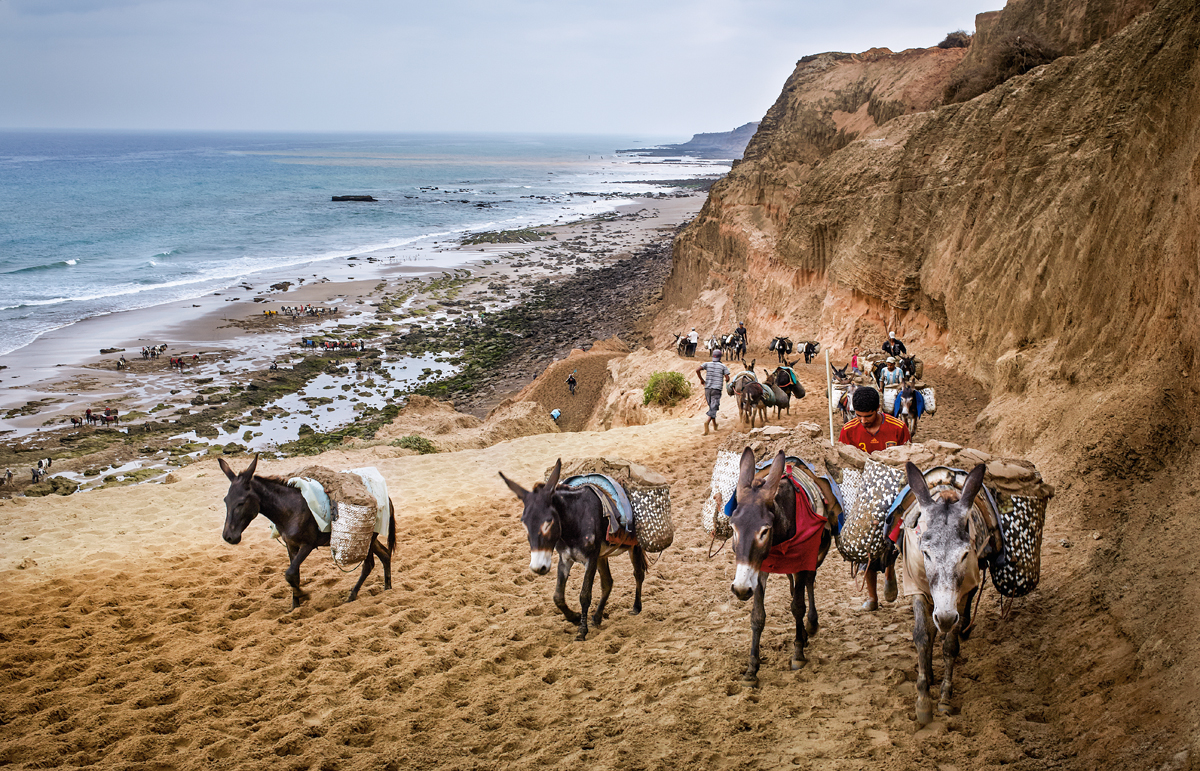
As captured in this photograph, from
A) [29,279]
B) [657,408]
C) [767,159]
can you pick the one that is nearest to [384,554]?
[657,408]

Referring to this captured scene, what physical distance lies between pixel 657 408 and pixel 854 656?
48.9 feet

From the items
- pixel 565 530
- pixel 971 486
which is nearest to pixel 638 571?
pixel 565 530

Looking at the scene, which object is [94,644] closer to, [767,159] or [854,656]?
[854,656]

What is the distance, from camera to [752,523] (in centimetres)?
548

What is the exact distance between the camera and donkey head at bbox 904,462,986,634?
473 centimetres

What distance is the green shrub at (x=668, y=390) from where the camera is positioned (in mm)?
21000

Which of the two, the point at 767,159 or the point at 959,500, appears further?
the point at 767,159

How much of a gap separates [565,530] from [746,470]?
1.85 meters

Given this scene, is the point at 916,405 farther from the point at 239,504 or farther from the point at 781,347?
the point at 781,347

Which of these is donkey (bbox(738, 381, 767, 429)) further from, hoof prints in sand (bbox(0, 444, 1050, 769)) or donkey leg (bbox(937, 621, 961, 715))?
donkey leg (bbox(937, 621, 961, 715))

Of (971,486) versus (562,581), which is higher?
(971,486)

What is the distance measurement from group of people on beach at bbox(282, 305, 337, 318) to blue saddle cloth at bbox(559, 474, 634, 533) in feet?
126

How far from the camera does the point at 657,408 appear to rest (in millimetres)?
21047

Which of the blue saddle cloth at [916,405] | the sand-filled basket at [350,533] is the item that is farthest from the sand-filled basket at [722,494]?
the blue saddle cloth at [916,405]
